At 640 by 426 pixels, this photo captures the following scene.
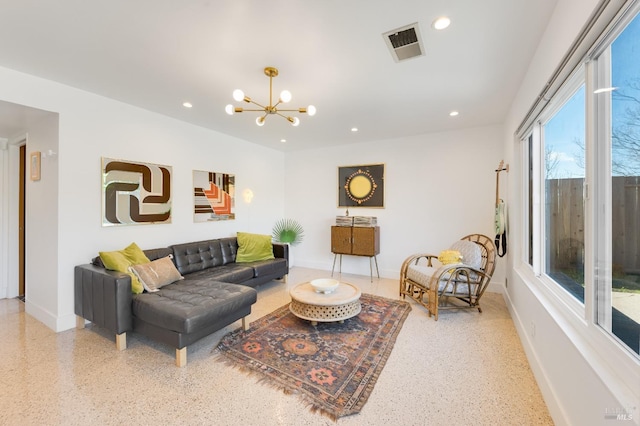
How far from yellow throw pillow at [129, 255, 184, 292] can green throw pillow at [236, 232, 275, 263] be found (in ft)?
4.06

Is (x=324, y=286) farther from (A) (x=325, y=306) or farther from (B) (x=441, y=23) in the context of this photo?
(B) (x=441, y=23)

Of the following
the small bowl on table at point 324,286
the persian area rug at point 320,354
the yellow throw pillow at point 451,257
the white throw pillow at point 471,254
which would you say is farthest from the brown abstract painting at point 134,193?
the white throw pillow at point 471,254

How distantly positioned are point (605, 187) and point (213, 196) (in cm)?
462

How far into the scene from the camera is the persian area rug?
1909mm

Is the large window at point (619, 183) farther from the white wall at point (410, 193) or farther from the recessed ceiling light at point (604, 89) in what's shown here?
the white wall at point (410, 193)

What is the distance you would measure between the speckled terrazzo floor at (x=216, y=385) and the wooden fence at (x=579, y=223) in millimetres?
1019

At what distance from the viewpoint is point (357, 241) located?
16.1 ft

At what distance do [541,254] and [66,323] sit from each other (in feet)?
16.5

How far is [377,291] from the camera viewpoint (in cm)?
425

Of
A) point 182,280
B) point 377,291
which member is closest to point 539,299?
point 377,291

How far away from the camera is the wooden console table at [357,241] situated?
4.82m

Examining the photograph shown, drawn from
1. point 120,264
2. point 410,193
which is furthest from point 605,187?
point 120,264

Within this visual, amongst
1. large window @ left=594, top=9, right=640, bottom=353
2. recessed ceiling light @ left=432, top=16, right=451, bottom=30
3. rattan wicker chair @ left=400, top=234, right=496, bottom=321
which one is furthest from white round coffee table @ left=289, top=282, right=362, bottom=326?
recessed ceiling light @ left=432, top=16, right=451, bottom=30

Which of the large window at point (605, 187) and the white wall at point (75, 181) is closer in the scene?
the large window at point (605, 187)
